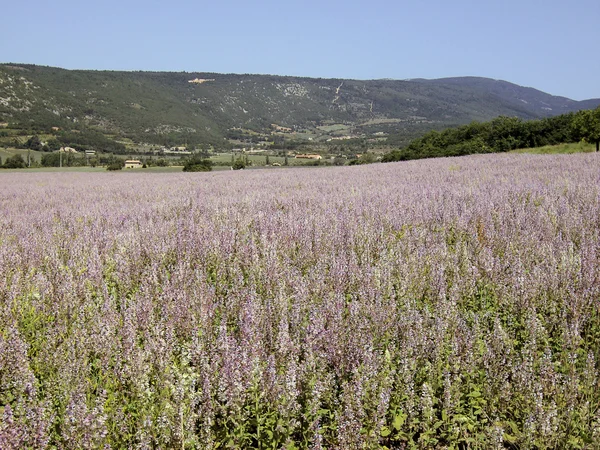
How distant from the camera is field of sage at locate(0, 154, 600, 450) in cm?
244

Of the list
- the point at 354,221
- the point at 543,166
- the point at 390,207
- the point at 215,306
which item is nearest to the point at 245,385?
the point at 215,306

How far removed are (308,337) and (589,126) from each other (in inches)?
1625

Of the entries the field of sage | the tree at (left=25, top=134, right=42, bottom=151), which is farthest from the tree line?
the tree at (left=25, top=134, right=42, bottom=151)

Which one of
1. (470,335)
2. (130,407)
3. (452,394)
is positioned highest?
(470,335)

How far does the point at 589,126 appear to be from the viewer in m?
35.3

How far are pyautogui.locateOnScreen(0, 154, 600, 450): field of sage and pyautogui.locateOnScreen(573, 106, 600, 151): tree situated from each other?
33.5m

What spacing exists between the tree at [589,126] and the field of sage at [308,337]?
3349 cm

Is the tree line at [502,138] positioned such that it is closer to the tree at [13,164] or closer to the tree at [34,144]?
the tree at [13,164]

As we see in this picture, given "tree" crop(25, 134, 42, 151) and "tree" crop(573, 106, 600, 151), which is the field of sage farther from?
"tree" crop(25, 134, 42, 151)

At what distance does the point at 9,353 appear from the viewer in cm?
296

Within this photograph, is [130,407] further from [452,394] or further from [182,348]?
[452,394]

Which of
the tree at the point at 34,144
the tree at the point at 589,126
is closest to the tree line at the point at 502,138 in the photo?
the tree at the point at 589,126

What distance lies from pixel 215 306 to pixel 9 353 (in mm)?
1526

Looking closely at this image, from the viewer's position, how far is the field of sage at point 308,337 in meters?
2.44
